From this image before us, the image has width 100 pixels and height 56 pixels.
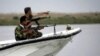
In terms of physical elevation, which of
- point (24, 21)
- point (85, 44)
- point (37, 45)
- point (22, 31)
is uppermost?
point (24, 21)

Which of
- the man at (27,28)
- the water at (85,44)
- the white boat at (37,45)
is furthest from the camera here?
the water at (85,44)

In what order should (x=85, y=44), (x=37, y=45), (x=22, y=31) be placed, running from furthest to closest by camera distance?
(x=85, y=44)
(x=22, y=31)
(x=37, y=45)

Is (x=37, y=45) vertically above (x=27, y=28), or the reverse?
(x=27, y=28)

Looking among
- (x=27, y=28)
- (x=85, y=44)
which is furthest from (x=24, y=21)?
(x=85, y=44)

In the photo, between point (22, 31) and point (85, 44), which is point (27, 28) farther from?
point (85, 44)

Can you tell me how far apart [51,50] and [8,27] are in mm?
6785

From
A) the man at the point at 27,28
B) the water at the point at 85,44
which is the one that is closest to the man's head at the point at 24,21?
the man at the point at 27,28

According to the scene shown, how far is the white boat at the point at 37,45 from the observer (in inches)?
194

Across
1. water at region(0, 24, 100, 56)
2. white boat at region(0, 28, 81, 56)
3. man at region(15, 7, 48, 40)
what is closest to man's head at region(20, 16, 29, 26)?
man at region(15, 7, 48, 40)

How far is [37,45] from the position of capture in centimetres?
497

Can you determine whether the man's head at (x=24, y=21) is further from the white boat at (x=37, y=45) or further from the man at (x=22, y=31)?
the white boat at (x=37, y=45)

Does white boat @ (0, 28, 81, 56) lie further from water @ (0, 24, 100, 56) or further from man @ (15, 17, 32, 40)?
water @ (0, 24, 100, 56)

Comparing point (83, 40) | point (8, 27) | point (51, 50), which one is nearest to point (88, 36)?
point (83, 40)

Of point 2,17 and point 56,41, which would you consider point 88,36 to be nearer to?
point 2,17
